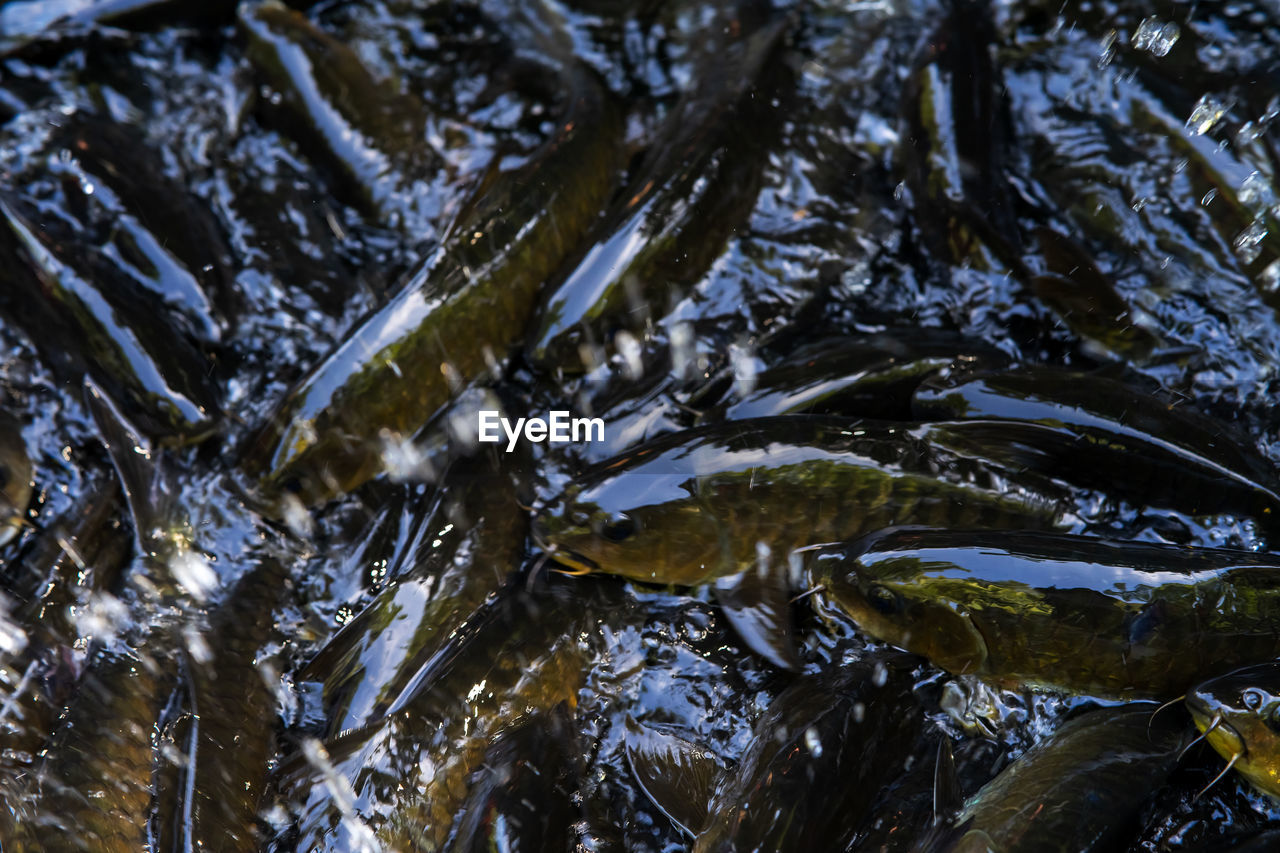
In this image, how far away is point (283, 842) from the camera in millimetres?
1825

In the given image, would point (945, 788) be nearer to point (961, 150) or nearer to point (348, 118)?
point (961, 150)

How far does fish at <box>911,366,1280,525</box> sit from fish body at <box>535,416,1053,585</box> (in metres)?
0.12

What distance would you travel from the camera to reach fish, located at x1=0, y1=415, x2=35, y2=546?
2.41 meters

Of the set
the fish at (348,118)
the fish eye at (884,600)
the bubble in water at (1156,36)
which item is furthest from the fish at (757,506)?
the bubble in water at (1156,36)

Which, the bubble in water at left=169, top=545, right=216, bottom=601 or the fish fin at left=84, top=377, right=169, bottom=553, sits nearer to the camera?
the bubble in water at left=169, top=545, right=216, bottom=601

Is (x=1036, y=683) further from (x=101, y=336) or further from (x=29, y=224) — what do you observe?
(x=29, y=224)

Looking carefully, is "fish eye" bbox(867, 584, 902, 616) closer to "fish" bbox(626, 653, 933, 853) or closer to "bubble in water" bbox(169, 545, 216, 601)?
"fish" bbox(626, 653, 933, 853)

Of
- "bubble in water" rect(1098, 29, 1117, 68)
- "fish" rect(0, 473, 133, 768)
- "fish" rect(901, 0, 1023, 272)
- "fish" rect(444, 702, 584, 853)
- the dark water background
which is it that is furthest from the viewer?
"bubble in water" rect(1098, 29, 1117, 68)

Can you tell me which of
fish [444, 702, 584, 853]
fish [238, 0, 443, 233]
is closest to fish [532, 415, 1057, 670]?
fish [444, 702, 584, 853]

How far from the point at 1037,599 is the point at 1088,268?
1.00 m

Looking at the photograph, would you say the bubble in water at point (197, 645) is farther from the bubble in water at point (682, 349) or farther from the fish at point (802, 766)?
the bubble in water at point (682, 349)

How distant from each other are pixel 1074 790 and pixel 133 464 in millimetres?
2165

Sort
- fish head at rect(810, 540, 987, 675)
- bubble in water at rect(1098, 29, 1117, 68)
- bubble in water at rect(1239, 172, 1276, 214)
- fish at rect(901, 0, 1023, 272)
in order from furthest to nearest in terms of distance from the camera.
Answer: bubble in water at rect(1098, 29, 1117, 68)
fish at rect(901, 0, 1023, 272)
bubble in water at rect(1239, 172, 1276, 214)
fish head at rect(810, 540, 987, 675)

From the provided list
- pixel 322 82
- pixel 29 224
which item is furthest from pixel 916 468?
pixel 29 224
